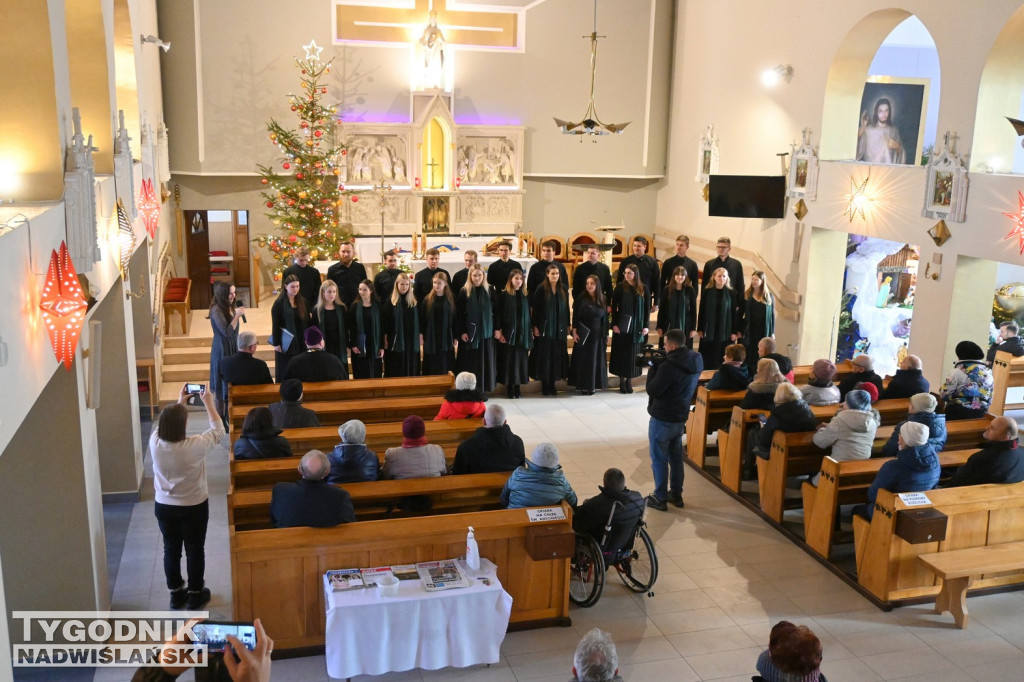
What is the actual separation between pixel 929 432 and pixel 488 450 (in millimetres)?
3646

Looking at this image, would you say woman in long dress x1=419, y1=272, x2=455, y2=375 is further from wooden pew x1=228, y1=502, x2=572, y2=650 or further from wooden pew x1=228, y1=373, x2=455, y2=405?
wooden pew x1=228, y1=502, x2=572, y2=650

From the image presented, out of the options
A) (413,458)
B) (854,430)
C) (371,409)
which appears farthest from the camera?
(371,409)

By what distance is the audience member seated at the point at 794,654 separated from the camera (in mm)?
3941

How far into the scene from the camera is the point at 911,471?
6941 millimetres

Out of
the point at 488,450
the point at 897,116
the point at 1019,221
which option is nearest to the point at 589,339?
the point at 488,450

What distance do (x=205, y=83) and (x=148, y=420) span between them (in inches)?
277

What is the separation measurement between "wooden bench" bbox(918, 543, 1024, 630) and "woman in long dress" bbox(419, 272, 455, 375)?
6000 millimetres

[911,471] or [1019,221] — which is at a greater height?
[1019,221]

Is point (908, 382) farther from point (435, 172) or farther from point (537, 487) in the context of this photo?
point (435, 172)

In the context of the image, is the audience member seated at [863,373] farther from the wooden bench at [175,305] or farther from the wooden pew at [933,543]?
the wooden bench at [175,305]

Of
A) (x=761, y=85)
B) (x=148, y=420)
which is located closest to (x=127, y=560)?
(x=148, y=420)

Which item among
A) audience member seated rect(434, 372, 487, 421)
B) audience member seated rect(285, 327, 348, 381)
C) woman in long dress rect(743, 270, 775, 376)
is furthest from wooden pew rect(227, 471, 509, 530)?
woman in long dress rect(743, 270, 775, 376)

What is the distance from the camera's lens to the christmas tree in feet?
47.8

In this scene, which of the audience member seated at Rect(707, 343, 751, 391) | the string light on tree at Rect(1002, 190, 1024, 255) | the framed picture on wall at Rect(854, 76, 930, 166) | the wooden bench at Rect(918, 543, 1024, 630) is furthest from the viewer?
the framed picture on wall at Rect(854, 76, 930, 166)
